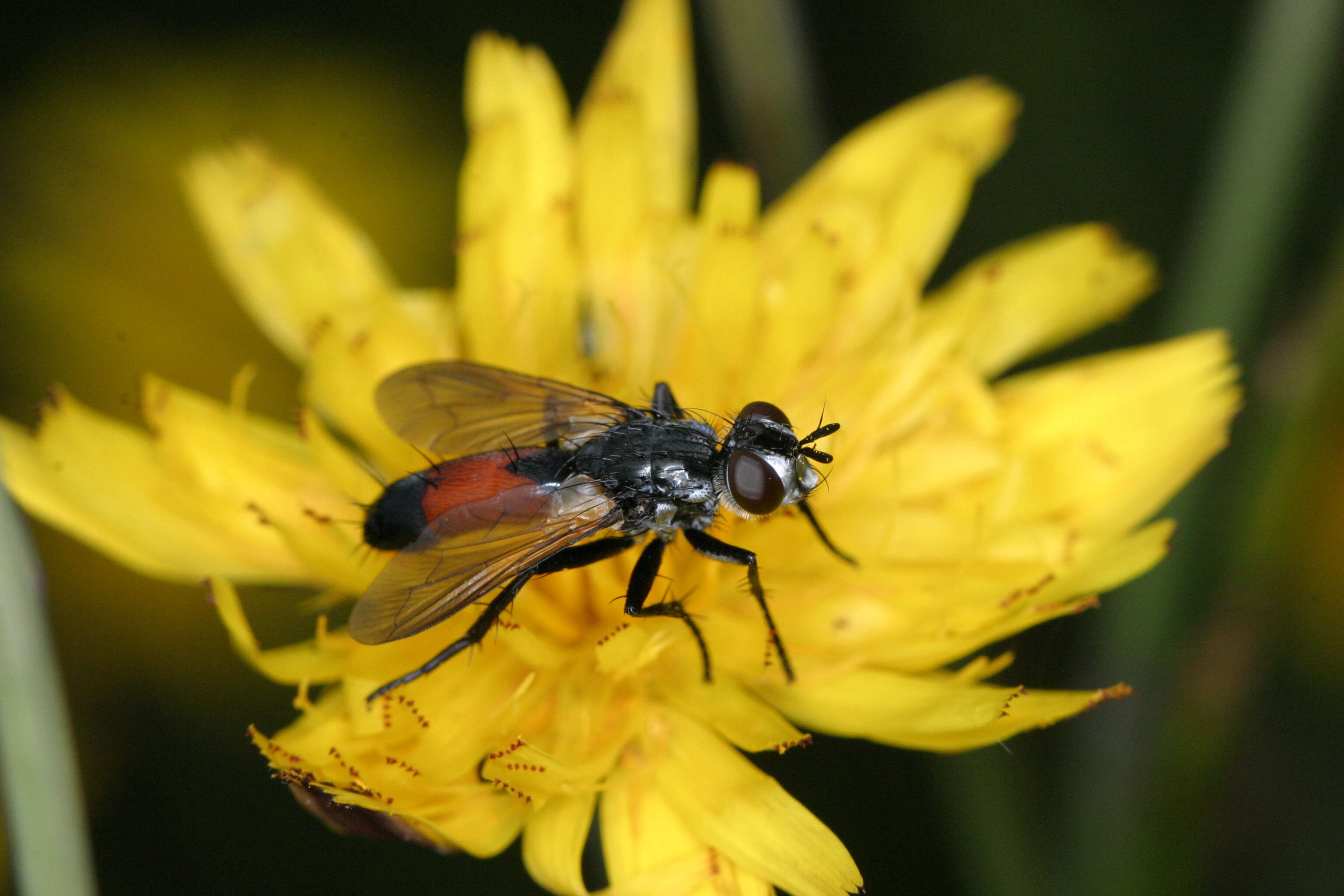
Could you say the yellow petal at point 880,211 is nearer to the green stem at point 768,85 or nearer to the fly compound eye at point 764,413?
the green stem at point 768,85

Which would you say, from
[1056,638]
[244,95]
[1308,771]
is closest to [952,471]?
[1056,638]

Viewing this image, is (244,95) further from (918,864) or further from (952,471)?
(918,864)

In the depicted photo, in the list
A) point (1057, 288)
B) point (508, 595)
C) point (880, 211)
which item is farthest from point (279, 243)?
point (1057, 288)

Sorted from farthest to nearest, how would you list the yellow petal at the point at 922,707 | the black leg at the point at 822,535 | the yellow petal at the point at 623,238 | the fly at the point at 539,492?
1. the yellow petal at the point at 623,238
2. the black leg at the point at 822,535
3. the fly at the point at 539,492
4. the yellow petal at the point at 922,707

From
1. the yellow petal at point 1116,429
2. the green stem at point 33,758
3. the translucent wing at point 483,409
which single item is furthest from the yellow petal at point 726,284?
the green stem at point 33,758

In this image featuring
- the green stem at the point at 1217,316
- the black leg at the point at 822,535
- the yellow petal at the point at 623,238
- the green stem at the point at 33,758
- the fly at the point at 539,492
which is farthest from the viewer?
the yellow petal at the point at 623,238

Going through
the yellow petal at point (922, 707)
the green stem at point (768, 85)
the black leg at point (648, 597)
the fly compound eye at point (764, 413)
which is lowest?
the yellow petal at point (922, 707)
